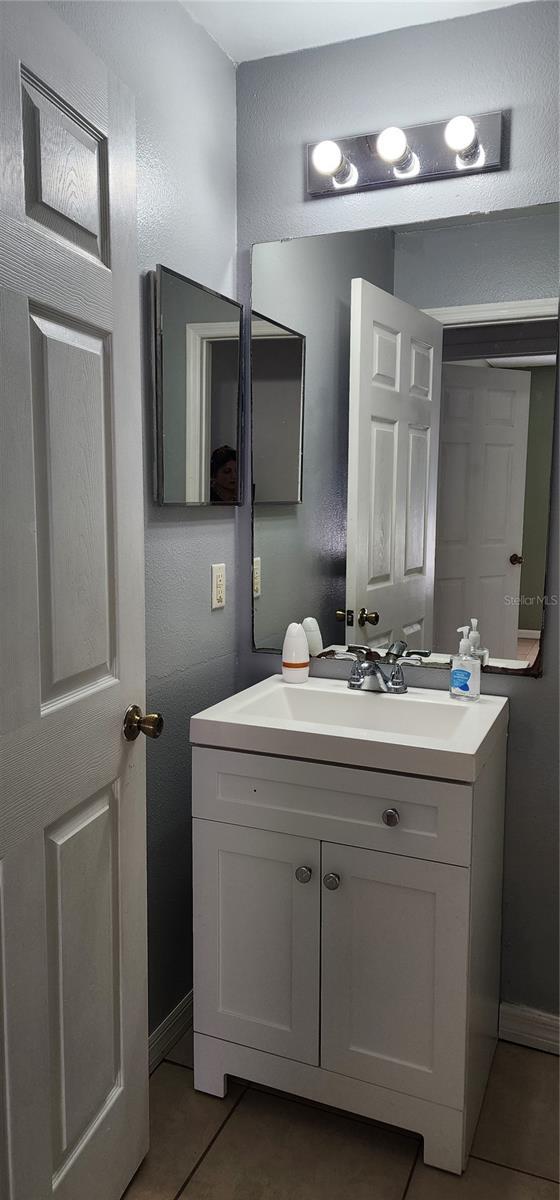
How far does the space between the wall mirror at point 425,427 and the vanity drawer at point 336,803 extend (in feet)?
1.66

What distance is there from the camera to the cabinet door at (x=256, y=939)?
171cm

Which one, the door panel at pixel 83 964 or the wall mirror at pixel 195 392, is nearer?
the door panel at pixel 83 964

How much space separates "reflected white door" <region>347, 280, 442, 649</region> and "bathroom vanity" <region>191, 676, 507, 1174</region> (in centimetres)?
31

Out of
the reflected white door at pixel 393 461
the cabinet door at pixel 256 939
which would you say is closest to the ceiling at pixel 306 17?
the reflected white door at pixel 393 461

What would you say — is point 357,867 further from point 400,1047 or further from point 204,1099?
point 204,1099

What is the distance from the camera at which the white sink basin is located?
1558mm

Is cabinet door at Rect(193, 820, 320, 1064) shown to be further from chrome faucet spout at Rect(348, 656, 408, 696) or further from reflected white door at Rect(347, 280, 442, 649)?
reflected white door at Rect(347, 280, 442, 649)

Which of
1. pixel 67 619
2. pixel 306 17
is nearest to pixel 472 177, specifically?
pixel 306 17

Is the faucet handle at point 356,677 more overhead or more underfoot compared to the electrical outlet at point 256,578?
more underfoot

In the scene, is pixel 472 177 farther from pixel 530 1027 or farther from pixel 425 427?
pixel 530 1027

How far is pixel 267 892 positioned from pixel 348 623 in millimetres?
681

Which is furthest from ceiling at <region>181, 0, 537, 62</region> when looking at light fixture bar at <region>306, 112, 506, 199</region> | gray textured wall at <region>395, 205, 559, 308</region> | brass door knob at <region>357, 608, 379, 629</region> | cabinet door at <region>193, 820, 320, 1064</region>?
cabinet door at <region>193, 820, 320, 1064</region>

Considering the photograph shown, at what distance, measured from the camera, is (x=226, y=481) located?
6.84ft

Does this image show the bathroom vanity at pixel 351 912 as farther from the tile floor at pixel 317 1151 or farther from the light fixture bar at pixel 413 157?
the light fixture bar at pixel 413 157
